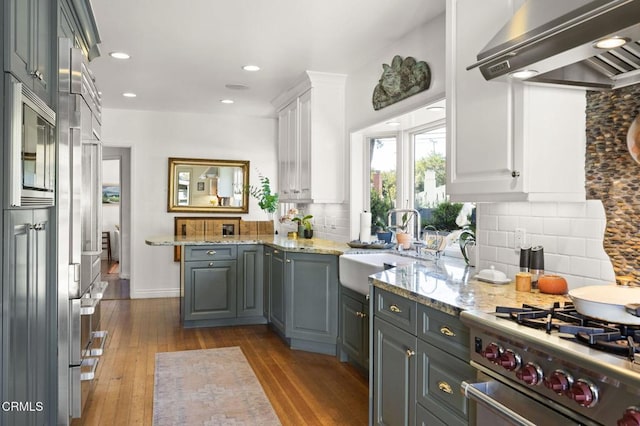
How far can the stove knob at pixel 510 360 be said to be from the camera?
5.02 ft

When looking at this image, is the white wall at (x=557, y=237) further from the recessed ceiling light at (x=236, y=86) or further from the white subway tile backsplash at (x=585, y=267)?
the recessed ceiling light at (x=236, y=86)

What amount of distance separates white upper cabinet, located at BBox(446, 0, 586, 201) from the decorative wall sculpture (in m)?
1.12

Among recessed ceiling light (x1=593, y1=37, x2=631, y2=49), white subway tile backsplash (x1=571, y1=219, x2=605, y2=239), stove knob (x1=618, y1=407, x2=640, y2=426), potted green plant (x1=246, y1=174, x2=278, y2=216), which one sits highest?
recessed ceiling light (x1=593, y1=37, x2=631, y2=49)

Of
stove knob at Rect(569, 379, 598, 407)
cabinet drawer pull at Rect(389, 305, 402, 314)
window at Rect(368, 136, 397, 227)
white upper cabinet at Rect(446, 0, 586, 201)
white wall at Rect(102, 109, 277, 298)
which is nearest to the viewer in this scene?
stove knob at Rect(569, 379, 598, 407)

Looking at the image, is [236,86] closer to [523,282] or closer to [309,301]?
[309,301]

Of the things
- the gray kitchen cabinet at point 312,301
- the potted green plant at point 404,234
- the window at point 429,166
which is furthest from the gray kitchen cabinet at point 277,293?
the window at point 429,166

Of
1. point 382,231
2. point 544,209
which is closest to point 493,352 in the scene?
point 544,209

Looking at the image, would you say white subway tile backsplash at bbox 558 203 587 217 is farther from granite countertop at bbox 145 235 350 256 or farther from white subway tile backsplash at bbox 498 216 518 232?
granite countertop at bbox 145 235 350 256

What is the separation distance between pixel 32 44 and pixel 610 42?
2.03m

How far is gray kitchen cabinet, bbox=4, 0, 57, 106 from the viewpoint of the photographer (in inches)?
64.6

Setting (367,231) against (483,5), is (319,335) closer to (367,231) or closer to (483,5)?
(367,231)

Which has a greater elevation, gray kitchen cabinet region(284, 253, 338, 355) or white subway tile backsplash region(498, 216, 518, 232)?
white subway tile backsplash region(498, 216, 518, 232)

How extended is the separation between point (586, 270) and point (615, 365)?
3.59ft

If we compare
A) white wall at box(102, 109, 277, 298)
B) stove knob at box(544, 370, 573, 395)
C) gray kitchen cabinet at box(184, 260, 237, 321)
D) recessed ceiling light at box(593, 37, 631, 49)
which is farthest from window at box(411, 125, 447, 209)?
white wall at box(102, 109, 277, 298)
